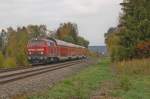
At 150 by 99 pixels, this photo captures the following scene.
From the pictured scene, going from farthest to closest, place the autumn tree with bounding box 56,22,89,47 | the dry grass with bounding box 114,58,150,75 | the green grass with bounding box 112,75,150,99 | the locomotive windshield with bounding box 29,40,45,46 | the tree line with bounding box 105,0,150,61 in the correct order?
the autumn tree with bounding box 56,22,89,47 → the locomotive windshield with bounding box 29,40,45,46 → the tree line with bounding box 105,0,150,61 → the dry grass with bounding box 114,58,150,75 → the green grass with bounding box 112,75,150,99

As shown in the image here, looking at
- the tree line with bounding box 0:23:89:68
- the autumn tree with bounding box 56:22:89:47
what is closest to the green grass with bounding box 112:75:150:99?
the tree line with bounding box 0:23:89:68

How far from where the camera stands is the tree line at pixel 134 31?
46.2 meters

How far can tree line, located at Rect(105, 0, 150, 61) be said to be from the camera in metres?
46.2

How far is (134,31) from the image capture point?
1829 inches

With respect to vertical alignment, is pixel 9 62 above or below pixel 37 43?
below

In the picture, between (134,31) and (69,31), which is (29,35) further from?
(134,31)

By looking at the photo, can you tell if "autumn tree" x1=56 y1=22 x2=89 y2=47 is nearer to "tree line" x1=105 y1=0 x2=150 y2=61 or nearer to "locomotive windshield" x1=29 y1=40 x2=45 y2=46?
"locomotive windshield" x1=29 y1=40 x2=45 y2=46

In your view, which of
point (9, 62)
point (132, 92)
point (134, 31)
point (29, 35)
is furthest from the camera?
point (29, 35)

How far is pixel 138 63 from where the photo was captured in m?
35.4

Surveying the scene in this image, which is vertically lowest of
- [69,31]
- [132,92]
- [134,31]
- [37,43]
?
[132,92]

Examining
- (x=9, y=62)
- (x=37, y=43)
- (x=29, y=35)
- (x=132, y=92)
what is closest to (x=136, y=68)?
(x=132, y=92)

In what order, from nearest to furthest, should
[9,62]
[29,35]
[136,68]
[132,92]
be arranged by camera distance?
[132,92] → [136,68] → [9,62] → [29,35]

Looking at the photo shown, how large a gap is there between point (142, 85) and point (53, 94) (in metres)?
→ 5.96

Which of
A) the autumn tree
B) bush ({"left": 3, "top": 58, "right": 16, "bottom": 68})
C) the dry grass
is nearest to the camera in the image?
the dry grass
